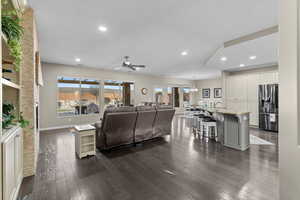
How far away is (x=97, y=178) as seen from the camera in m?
2.24

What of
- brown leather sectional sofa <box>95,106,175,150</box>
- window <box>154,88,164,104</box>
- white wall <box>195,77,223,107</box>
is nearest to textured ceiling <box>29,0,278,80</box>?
brown leather sectional sofa <box>95,106,175,150</box>

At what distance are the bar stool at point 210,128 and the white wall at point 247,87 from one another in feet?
9.87

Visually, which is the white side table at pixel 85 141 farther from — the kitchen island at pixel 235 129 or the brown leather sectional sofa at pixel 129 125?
the kitchen island at pixel 235 129

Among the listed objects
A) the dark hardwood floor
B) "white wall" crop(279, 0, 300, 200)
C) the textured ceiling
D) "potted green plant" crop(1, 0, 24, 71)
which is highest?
the textured ceiling

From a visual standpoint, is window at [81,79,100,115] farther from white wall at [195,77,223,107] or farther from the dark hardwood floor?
white wall at [195,77,223,107]

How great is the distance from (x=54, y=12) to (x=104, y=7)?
1000 mm

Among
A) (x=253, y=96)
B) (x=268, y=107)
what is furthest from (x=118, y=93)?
(x=268, y=107)

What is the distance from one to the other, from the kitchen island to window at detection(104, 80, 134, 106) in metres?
5.40

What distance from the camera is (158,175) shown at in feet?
7.56

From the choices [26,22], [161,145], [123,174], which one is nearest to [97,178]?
[123,174]

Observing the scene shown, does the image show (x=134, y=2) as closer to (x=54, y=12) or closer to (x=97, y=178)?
(x=54, y=12)

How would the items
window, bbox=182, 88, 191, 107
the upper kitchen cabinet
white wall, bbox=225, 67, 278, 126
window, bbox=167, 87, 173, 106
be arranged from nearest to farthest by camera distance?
1. the upper kitchen cabinet
2. white wall, bbox=225, 67, 278, 126
3. window, bbox=167, 87, 173, 106
4. window, bbox=182, 88, 191, 107

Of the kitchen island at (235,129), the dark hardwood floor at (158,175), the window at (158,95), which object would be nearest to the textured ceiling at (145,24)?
the kitchen island at (235,129)

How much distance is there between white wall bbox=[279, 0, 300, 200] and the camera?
1.80 ft
